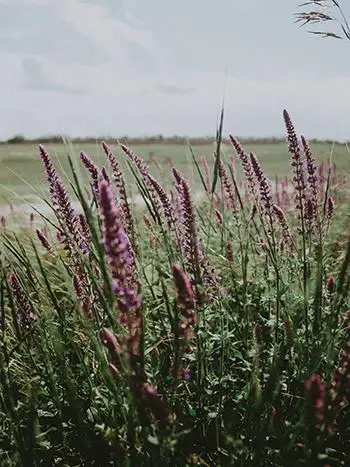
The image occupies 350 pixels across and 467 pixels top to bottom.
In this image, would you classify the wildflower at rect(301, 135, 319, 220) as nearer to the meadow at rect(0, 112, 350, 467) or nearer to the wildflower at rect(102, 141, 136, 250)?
the meadow at rect(0, 112, 350, 467)

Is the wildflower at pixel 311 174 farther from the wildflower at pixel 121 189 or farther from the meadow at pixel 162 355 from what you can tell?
the wildflower at pixel 121 189

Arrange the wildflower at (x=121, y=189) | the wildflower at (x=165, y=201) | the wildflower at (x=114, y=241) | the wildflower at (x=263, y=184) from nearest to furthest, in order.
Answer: the wildflower at (x=114, y=241)
the wildflower at (x=165, y=201)
the wildflower at (x=121, y=189)
the wildflower at (x=263, y=184)

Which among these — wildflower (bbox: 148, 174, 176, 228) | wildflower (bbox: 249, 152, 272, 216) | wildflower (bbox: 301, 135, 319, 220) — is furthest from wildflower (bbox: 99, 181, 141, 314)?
wildflower (bbox: 301, 135, 319, 220)

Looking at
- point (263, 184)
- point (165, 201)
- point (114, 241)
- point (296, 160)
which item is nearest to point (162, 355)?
point (165, 201)

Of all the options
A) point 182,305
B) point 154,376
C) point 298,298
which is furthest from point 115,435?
point 298,298

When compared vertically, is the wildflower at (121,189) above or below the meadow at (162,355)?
above

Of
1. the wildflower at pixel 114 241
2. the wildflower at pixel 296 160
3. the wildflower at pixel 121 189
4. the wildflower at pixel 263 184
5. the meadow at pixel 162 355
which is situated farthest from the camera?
the wildflower at pixel 296 160

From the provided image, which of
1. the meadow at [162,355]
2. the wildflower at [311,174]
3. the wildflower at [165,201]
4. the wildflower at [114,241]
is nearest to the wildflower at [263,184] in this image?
the meadow at [162,355]

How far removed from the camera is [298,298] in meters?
3.08

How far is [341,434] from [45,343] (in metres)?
1.08

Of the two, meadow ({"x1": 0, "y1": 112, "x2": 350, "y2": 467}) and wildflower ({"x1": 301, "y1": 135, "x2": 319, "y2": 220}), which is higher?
wildflower ({"x1": 301, "y1": 135, "x2": 319, "y2": 220})

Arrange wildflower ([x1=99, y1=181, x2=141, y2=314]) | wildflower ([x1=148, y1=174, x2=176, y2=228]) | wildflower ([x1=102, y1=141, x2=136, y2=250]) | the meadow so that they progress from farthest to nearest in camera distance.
Answer: wildflower ([x1=102, y1=141, x2=136, y2=250]) < wildflower ([x1=148, y1=174, x2=176, y2=228]) < the meadow < wildflower ([x1=99, y1=181, x2=141, y2=314])

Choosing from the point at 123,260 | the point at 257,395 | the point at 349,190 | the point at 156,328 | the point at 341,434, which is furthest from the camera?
the point at 349,190

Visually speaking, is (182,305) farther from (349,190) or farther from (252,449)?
(349,190)
